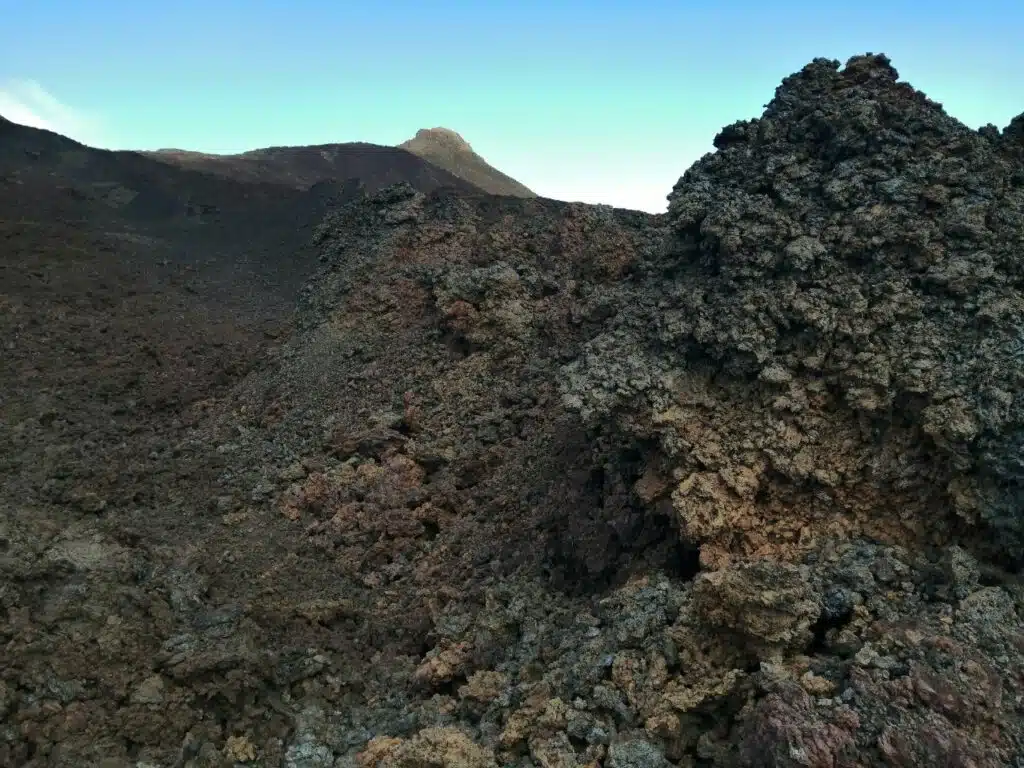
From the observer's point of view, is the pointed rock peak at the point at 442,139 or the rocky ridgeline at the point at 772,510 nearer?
the rocky ridgeline at the point at 772,510

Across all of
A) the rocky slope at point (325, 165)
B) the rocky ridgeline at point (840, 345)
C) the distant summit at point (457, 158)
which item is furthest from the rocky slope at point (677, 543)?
the distant summit at point (457, 158)

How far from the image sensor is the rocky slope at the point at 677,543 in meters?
4.46

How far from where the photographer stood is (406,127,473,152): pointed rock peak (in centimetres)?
5391

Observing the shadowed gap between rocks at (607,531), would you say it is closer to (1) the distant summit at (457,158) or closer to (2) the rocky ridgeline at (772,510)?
(2) the rocky ridgeline at (772,510)

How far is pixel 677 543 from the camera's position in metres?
6.12

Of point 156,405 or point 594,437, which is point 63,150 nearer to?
point 156,405

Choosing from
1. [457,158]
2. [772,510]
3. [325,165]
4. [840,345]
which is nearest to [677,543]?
[772,510]

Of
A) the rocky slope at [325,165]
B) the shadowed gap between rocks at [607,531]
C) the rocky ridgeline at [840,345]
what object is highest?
the rocky slope at [325,165]

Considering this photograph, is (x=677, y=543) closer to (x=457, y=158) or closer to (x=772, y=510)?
(x=772, y=510)

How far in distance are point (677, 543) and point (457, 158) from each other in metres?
49.5

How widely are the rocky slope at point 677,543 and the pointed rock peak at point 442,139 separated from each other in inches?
1857

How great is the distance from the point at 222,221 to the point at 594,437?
22.5 meters

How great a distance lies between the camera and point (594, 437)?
301 inches

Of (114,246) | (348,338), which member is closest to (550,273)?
(348,338)
